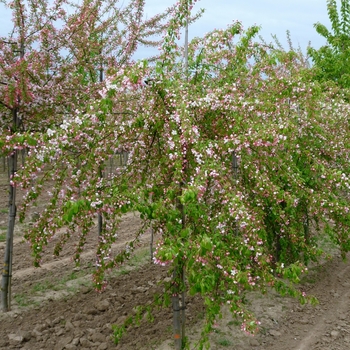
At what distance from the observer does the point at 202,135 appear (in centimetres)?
397

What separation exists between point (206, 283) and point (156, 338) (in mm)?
2462

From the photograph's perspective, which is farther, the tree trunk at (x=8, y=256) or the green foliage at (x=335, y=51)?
the green foliage at (x=335, y=51)

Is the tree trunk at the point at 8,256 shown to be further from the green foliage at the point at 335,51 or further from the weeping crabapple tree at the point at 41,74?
the green foliage at the point at 335,51

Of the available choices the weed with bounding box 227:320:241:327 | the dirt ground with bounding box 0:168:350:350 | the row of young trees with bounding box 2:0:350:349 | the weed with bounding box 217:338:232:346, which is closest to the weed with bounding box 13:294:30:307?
the dirt ground with bounding box 0:168:350:350

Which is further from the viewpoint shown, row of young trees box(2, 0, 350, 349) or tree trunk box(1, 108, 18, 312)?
tree trunk box(1, 108, 18, 312)

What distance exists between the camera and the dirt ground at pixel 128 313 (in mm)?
5016

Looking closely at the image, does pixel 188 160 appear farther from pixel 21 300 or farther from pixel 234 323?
pixel 21 300

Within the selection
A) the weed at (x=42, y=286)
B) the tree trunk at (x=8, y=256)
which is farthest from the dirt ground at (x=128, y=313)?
the tree trunk at (x=8, y=256)

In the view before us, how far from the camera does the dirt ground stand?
5016mm

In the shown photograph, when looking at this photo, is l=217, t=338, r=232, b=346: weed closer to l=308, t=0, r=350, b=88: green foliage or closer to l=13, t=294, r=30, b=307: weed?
l=13, t=294, r=30, b=307: weed

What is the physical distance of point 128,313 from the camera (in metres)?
5.64

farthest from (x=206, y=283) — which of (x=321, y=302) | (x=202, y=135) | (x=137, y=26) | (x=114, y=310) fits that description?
(x=137, y=26)

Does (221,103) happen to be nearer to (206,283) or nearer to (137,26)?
(206,283)

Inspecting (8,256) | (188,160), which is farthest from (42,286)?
(188,160)
